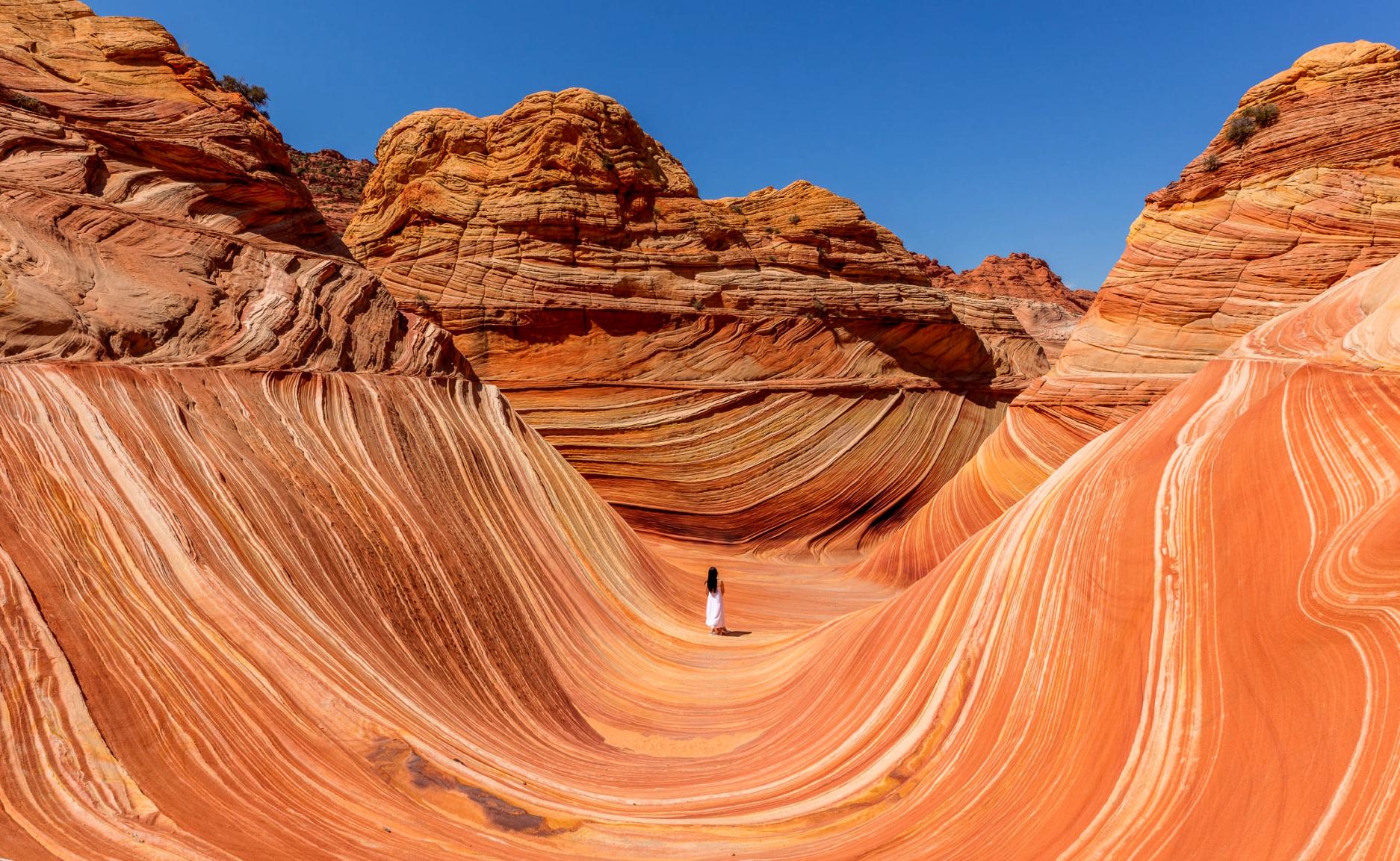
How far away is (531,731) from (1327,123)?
13235 mm

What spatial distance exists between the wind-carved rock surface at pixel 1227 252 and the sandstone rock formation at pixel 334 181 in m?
17.7

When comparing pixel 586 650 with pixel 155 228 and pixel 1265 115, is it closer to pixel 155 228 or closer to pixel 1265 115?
pixel 155 228

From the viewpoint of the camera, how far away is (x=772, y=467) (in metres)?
15.6

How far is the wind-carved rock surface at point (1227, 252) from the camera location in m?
10.8

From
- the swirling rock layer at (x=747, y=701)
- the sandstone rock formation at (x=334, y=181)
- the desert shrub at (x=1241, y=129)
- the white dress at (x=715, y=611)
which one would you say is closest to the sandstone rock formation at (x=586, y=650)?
the swirling rock layer at (x=747, y=701)

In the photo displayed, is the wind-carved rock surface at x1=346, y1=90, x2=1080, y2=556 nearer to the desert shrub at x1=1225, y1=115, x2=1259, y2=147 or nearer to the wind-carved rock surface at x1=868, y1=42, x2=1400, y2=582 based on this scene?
the wind-carved rock surface at x1=868, y1=42, x2=1400, y2=582

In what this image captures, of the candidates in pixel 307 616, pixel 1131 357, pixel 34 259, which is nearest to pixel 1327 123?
pixel 1131 357

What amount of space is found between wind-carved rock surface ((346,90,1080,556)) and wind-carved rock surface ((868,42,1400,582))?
3886 mm

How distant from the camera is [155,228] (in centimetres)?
718

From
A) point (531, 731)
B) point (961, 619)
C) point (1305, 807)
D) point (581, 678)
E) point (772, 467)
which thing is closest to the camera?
point (1305, 807)

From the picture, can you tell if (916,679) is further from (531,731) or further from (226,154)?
(226,154)

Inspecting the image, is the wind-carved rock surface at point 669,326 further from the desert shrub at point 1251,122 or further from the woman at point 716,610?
the desert shrub at point 1251,122

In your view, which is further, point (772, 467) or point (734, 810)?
point (772, 467)

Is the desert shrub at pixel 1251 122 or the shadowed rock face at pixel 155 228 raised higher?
the desert shrub at pixel 1251 122
